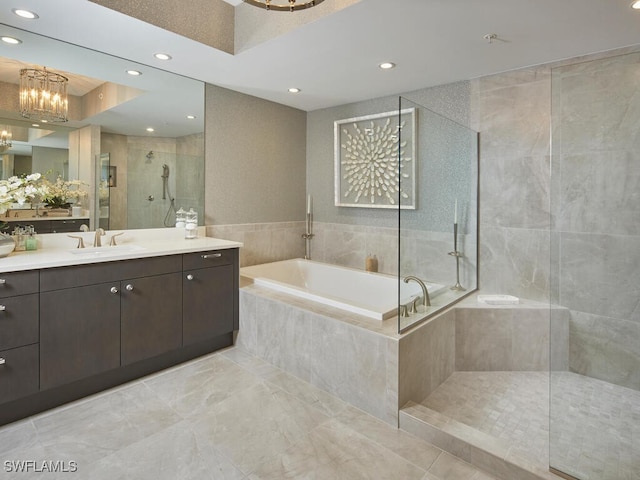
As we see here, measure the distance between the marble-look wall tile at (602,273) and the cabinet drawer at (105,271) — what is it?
2.44 metres

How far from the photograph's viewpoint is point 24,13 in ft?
7.17

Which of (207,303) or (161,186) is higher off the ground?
(161,186)

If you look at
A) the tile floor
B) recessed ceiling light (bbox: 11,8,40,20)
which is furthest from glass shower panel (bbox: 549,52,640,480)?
recessed ceiling light (bbox: 11,8,40,20)

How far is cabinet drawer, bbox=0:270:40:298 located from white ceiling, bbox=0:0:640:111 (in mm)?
1483

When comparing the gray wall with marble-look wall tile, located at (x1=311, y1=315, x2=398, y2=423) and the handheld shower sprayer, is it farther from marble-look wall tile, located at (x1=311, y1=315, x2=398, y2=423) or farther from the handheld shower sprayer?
marble-look wall tile, located at (x1=311, y1=315, x2=398, y2=423)

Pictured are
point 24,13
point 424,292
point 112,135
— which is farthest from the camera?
point 112,135

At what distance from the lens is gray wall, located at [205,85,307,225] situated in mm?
3633

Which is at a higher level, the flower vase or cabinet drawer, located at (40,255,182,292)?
the flower vase

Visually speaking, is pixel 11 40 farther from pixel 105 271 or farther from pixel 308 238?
pixel 308 238

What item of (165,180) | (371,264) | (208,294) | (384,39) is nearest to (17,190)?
(165,180)

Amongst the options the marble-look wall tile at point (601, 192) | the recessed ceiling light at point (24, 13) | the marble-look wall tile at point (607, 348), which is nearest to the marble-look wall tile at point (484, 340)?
the marble-look wall tile at point (607, 348)

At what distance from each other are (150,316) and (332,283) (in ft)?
6.11

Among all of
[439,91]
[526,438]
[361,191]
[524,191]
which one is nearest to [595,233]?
[526,438]

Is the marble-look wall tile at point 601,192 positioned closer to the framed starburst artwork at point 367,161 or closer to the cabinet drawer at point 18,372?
the framed starburst artwork at point 367,161
